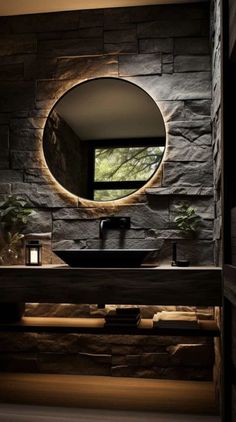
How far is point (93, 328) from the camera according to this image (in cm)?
280

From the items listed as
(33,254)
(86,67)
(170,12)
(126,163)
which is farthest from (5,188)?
(170,12)

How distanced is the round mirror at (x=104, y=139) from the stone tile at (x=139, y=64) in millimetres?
85

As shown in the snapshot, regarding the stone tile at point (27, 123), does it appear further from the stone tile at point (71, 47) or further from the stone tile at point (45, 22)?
the stone tile at point (45, 22)

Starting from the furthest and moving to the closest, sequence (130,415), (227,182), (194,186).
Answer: (194,186)
(130,415)
(227,182)

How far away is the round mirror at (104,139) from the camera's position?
3.28 meters

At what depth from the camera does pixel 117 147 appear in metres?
3.32

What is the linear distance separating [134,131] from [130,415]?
1759mm

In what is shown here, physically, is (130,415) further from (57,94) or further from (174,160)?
(57,94)

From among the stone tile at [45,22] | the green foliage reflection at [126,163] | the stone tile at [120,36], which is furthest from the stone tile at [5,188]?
the stone tile at [120,36]

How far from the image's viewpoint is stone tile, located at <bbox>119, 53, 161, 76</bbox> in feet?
10.8

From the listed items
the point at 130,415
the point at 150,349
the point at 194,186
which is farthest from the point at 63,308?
the point at 194,186

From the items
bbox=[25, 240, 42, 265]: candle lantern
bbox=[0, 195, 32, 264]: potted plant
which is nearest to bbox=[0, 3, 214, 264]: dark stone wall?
bbox=[0, 195, 32, 264]: potted plant

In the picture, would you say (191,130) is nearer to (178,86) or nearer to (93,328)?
(178,86)

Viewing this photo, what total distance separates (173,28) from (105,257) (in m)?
1.64
